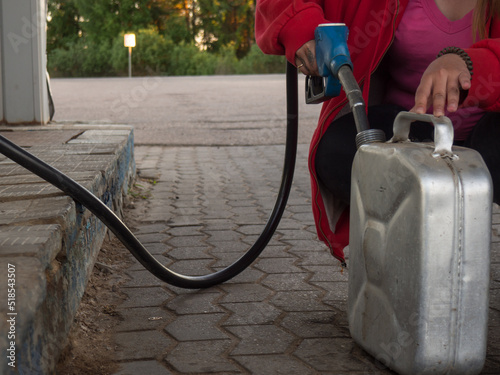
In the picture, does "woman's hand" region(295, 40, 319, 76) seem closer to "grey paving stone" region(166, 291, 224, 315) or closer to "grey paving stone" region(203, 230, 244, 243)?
"grey paving stone" region(166, 291, 224, 315)

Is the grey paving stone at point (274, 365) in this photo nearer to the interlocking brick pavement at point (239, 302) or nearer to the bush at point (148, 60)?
the interlocking brick pavement at point (239, 302)

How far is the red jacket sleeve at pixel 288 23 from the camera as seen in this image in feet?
5.90

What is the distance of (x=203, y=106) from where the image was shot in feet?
31.4

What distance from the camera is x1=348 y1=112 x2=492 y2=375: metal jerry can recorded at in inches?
52.1

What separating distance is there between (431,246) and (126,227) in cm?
87

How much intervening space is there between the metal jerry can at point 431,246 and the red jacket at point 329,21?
1.47 ft

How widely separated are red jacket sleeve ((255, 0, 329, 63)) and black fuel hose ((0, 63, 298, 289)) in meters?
0.18

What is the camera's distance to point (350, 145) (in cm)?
194

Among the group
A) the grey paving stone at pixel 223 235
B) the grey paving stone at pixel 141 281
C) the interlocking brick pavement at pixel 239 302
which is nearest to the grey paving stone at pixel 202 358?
the interlocking brick pavement at pixel 239 302

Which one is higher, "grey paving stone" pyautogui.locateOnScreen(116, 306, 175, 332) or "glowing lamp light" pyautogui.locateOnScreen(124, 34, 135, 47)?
"glowing lamp light" pyautogui.locateOnScreen(124, 34, 135, 47)

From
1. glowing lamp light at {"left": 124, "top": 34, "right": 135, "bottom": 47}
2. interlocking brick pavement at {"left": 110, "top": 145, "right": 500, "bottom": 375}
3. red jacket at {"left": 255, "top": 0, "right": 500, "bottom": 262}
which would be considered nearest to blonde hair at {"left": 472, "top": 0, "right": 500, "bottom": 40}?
red jacket at {"left": 255, "top": 0, "right": 500, "bottom": 262}

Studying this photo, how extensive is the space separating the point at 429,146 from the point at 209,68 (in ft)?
102

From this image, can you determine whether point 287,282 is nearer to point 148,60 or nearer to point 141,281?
point 141,281

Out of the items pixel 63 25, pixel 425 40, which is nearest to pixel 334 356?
pixel 425 40
